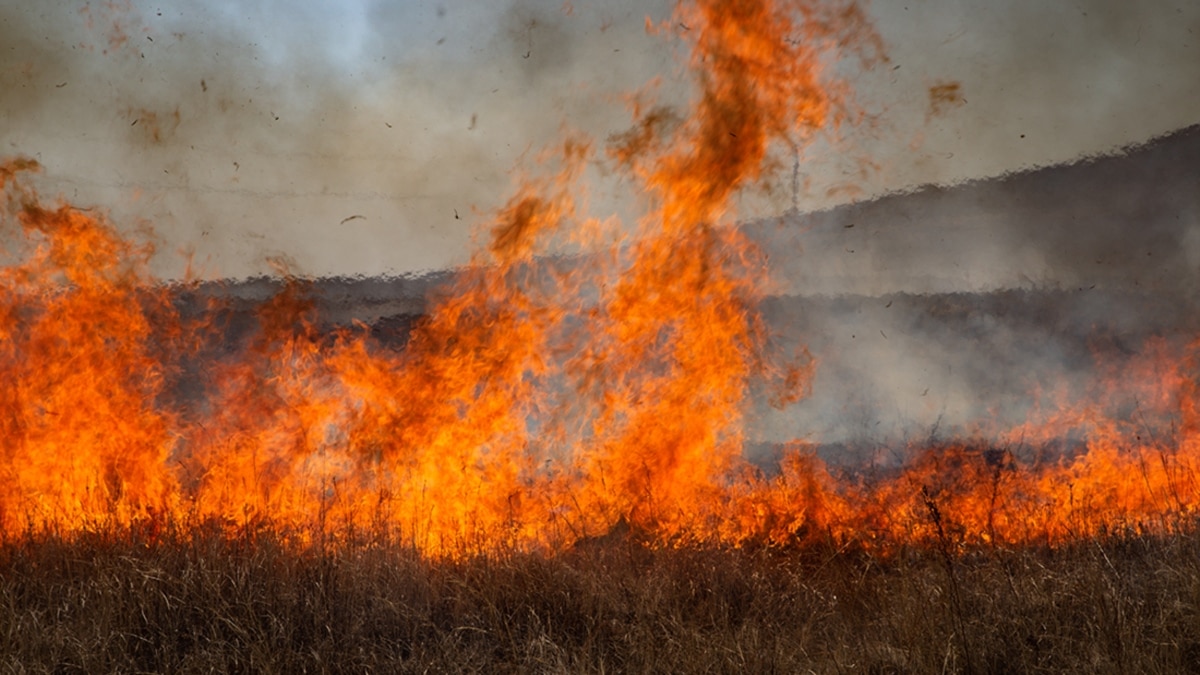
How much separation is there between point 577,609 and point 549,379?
2955mm

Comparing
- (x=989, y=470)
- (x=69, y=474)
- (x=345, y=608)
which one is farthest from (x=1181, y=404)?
(x=69, y=474)

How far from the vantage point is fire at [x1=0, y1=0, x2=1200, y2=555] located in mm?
7477

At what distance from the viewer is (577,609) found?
216 inches

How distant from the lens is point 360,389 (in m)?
8.05

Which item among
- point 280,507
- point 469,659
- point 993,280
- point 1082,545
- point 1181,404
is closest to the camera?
point 469,659

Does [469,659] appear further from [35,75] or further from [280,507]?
[35,75]

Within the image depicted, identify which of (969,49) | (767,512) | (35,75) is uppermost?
(35,75)

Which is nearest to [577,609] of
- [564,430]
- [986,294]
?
[564,430]

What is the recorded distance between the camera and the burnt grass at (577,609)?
14.8ft

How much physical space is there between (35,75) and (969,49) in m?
9.42

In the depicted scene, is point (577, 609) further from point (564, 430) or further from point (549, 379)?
point (549, 379)

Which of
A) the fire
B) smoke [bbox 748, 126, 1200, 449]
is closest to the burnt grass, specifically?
the fire

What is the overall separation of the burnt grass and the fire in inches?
51.1

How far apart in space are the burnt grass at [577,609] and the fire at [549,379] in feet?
4.26
